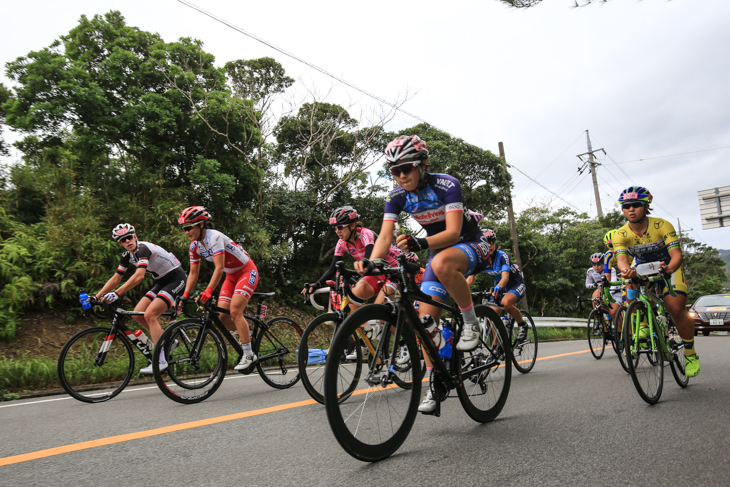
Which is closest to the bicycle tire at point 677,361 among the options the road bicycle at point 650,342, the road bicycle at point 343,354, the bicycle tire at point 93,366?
the road bicycle at point 650,342

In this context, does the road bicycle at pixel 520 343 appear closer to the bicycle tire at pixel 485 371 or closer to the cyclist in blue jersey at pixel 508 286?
the cyclist in blue jersey at pixel 508 286

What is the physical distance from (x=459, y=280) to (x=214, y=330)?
10.8 ft

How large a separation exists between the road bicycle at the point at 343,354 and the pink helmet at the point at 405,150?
48.6 inches

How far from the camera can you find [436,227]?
3.65 meters

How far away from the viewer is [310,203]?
60.7ft

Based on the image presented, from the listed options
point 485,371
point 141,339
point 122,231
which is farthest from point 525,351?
point 122,231

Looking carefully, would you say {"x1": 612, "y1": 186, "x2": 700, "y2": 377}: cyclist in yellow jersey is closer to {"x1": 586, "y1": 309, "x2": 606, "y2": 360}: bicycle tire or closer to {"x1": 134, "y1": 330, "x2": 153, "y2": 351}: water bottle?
{"x1": 586, "y1": 309, "x2": 606, "y2": 360}: bicycle tire

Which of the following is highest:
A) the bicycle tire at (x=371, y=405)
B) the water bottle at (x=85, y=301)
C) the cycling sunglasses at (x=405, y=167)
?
the cycling sunglasses at (x=405, y=167)

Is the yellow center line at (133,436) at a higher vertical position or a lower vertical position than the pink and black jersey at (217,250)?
Result: lower

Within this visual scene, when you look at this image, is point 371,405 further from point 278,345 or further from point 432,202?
point 278,345

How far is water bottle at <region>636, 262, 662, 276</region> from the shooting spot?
4.58m

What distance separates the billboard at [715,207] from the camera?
30.9m

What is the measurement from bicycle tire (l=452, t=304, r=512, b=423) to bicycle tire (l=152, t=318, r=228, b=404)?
115 inches

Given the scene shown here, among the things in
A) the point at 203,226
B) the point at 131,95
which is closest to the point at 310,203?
the point at 131,95
